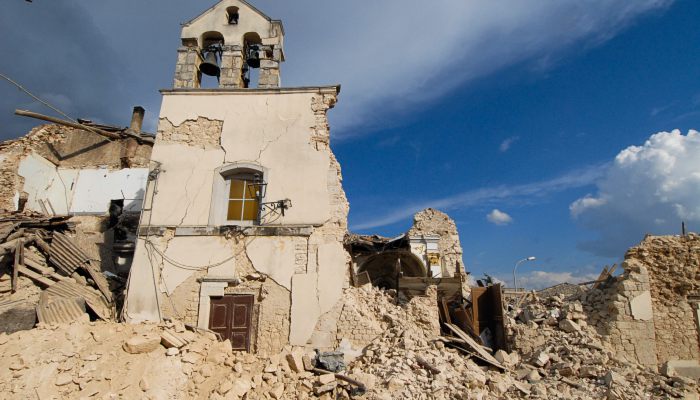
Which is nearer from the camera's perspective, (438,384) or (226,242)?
(438,384)

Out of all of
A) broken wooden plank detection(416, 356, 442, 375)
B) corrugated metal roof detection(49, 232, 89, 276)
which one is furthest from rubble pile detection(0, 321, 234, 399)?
broken wooden plank detection(416, 356, 442, 375)

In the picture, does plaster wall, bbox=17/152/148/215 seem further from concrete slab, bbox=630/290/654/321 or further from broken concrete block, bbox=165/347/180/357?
concrete slab, bbox=630/290/654/321

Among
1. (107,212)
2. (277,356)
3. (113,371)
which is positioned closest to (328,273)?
(277,356)

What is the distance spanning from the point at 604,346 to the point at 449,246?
33.3ft

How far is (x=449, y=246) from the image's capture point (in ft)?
65.4

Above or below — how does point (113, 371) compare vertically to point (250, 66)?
below

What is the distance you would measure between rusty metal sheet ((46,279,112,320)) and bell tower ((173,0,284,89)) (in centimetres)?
522

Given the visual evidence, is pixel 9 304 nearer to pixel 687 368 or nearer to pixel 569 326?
pixel 569 326

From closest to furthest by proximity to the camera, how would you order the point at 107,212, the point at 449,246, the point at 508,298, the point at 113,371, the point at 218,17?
the point at 113,371 → the point at 218,17 → the point at 508,298 → the point at 107,212 → the point at 449,246

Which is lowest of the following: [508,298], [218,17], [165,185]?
[508,298]

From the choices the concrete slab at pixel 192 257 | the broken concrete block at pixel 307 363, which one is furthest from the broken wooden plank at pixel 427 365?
the concrete slab at pixel 192 257

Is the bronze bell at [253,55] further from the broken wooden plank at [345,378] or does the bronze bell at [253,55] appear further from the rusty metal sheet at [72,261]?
the broken wooden plank at [345,378]

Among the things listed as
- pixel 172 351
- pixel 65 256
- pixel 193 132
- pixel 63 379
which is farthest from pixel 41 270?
pixel 193 132

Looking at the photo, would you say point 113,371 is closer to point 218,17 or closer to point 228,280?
point 228,280
